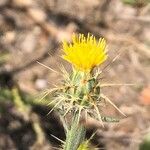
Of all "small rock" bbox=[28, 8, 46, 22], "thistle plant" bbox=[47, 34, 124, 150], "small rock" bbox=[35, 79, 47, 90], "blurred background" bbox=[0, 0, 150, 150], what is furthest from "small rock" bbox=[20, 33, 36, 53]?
"thistle plant" bbox=[47, 34, 124, 150]

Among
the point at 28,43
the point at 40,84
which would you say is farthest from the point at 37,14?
the point at 40,84

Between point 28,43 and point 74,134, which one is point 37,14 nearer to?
point 28,43

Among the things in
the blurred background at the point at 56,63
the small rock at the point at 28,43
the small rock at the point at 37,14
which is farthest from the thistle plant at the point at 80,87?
the small rock at the point at 37,14

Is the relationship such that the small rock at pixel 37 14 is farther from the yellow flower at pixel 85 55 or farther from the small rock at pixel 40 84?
the yellow flower at pixel 85 55

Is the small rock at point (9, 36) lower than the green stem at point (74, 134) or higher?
lower

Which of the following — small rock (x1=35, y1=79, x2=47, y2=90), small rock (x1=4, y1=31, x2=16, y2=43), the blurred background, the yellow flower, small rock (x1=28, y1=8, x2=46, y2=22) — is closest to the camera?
the yellow flower

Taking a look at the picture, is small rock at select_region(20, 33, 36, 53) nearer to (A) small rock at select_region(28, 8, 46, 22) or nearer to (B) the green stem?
(A) small rock at select_region(28, 8, 46, 22)
